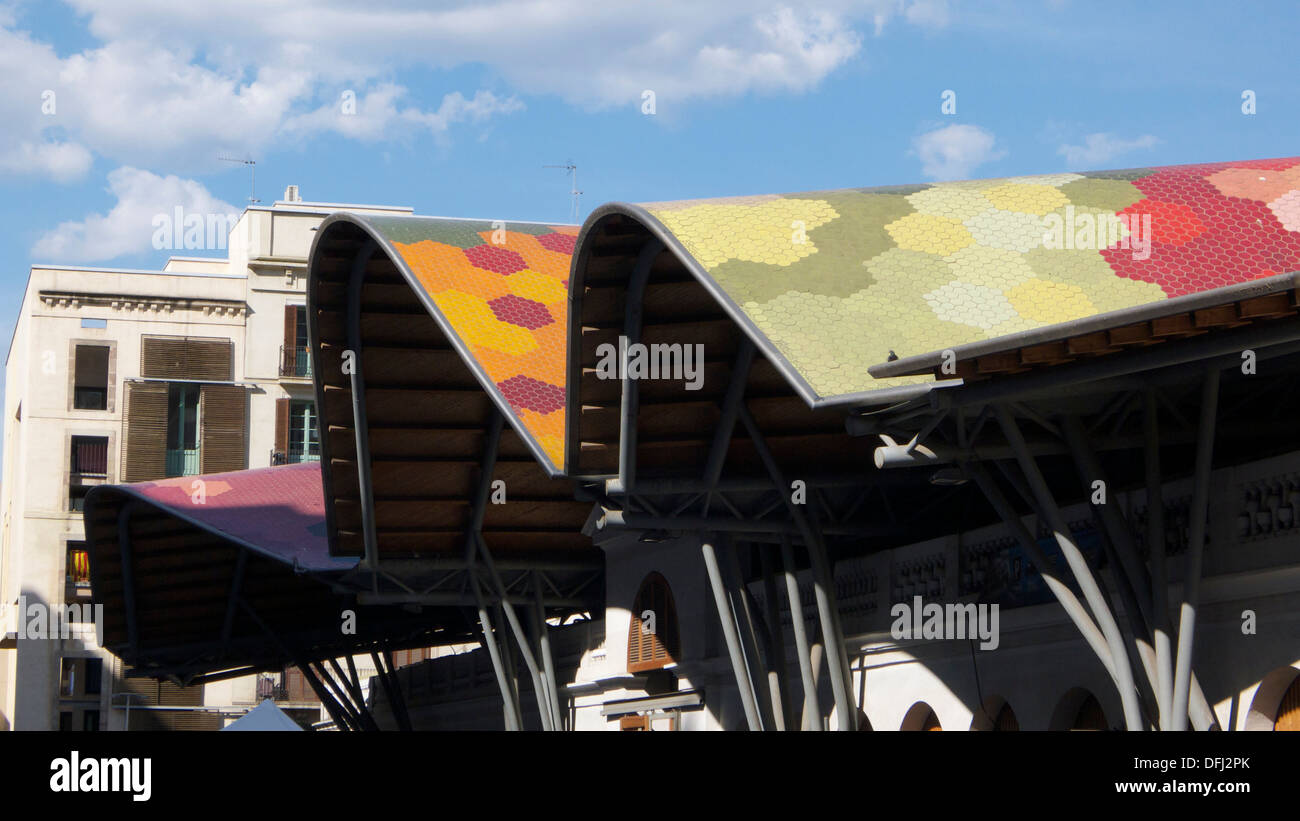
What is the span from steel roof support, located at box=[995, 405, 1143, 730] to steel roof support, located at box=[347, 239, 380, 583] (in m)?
15.2

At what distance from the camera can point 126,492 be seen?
4519 cm

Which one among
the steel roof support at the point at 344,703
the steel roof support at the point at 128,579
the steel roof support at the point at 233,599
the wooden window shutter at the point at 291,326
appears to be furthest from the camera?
the wooden window shutter at the point at 291,326

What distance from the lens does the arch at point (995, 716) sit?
2570 centimetres

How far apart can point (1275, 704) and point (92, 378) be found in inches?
2222

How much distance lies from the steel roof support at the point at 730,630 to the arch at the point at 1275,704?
1070 cm

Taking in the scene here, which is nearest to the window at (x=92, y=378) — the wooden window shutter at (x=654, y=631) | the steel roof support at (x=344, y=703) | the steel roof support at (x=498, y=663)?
the steel roof support at (x=344, y=703)

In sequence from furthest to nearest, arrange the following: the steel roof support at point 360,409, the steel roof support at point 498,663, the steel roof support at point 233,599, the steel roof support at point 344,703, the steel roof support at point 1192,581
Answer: the steel roof support at point 344,703 → the steel roof support at point 233,599 → the steel roof support at point 498,663 → the steel roof support at point 360,409 → the steel roof support at point 1192,581

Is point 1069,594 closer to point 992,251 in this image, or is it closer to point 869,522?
A: point 992,251

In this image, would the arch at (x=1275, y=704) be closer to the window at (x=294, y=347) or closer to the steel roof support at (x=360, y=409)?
the steel roof support at (x=360, y=409)

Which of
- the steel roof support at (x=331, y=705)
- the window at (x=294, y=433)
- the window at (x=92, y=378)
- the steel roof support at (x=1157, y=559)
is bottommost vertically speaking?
the steel roof support at (x=1157, y=559)

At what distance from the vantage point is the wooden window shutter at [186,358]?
221 feet

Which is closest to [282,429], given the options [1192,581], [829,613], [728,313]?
[829,613]

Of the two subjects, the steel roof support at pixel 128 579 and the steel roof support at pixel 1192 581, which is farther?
the steel roof support at pixel 128 579

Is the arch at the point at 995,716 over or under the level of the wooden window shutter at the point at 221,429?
under
